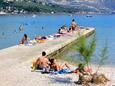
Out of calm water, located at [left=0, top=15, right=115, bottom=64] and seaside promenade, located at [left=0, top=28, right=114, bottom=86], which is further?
calm water, located at [left=0, top=15, right=115, bottom=64]

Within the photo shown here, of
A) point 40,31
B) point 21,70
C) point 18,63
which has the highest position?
point 21,70

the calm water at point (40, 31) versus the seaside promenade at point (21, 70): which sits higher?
the seaside promenade at point (21, 70)

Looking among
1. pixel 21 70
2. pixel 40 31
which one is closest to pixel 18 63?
pixel 21 70

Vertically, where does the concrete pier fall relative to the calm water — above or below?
above

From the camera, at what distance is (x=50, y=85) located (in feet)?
63.3

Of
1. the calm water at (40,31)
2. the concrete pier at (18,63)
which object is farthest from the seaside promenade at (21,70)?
the calm water at (40,31)

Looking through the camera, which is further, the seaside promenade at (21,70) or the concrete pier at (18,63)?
the concrete pier at (18,63)

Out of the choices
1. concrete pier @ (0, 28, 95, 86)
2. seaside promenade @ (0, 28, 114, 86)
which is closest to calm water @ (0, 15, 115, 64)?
concrete pier @ (0, 28, 95, 86)

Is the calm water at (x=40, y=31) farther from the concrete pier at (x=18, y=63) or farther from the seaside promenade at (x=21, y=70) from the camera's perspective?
the seaside promenade at (x=21, y=70)

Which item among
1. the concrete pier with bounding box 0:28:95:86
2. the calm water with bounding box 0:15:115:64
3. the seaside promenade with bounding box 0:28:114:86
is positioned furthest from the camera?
the calm water with bounding box 0:15:115:64

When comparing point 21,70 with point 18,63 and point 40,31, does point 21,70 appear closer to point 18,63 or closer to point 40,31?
point 18,63

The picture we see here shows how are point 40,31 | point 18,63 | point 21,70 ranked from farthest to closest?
1. point 40,31
2. point 18,63
3. point 21,70

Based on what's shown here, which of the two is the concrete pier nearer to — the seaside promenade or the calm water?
the seaside promenade

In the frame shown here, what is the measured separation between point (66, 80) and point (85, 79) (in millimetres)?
1254
